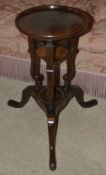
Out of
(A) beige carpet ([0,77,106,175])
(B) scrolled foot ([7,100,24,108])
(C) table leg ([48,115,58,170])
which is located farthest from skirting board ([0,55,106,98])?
(C) table leg ([48,115,58,170])

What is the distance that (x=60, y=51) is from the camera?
4.55 feet

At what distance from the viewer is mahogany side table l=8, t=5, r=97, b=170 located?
3.88 ft

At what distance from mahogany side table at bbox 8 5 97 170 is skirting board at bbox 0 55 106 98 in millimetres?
152

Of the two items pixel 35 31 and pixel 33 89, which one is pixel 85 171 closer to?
pixel 33 89

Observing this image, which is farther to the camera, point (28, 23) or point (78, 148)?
point (78, 148)

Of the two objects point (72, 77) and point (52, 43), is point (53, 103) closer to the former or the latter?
point (72, 77)

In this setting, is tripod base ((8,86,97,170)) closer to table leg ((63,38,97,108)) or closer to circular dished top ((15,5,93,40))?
table leg ((63,38,97,108))

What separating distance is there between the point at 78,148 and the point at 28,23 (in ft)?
2.30

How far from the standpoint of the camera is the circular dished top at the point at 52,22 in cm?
116

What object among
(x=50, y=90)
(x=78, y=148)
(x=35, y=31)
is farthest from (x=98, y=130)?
(x=35, y=31)

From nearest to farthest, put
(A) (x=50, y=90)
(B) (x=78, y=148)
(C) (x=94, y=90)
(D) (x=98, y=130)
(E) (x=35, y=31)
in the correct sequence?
(E) (x=35, y=31)
(A) (x=50, y=90)
(B) (x=78, y=148)
(D) (x=98, y=130)
(C) (x=94, y=90)

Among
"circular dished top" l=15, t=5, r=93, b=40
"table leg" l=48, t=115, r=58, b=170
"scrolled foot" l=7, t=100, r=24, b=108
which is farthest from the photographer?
"scrolled foot" l=7, t=100, r=24, b=108

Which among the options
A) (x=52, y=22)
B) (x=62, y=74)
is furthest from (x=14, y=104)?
(x=52, y=22)

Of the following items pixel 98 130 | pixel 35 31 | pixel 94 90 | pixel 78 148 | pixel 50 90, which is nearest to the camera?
pixel 35 31
